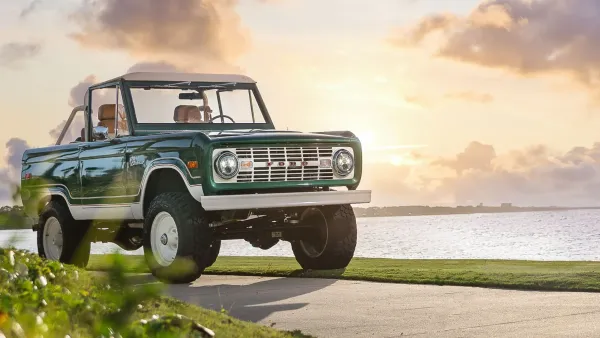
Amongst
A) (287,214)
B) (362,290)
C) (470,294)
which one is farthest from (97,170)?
(470,294)

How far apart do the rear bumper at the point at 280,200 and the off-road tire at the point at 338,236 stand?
69 centimetres

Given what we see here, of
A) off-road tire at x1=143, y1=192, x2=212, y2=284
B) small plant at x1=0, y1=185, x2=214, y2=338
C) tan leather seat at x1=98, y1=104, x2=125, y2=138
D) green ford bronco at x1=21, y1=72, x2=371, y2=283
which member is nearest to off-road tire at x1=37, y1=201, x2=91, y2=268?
green ford bronco at x1=21, y1=72, x2=371, y2=283

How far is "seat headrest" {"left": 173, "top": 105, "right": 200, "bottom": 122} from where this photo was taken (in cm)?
1255

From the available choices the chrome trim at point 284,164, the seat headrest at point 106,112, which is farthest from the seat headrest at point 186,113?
the chrome trim at point 284,164

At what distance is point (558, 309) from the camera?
26.2 feet

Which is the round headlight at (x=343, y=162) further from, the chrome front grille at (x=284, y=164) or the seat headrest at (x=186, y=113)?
the seat headrest at (x=186, y=113)

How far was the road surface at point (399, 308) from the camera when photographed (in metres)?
6.89

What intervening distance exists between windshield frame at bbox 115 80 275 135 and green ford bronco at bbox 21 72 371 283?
2 centimetres

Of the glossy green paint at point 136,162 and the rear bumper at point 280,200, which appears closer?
the rear bumper at point 280,200

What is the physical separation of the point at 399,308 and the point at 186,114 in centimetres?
563

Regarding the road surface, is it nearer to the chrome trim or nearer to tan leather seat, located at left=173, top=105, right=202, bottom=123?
the chrome trim

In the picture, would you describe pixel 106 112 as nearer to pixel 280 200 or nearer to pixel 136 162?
pixel 136 162

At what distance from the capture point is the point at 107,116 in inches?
498

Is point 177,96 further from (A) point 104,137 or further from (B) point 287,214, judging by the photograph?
(B) point 287,214
